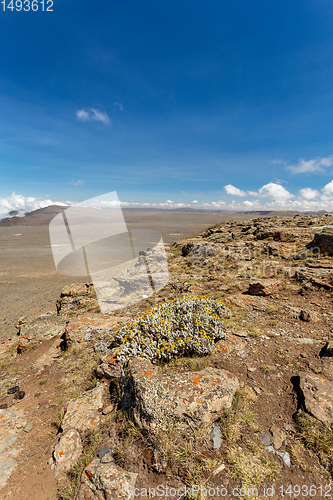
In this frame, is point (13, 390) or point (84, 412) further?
point (13, 390)

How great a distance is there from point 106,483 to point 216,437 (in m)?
1.57

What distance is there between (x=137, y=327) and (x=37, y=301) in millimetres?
16494

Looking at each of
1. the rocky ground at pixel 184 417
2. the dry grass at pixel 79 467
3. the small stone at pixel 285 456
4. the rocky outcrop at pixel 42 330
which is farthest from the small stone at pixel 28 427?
the small stone at pixel 285 456

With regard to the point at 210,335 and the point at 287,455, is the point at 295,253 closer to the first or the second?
the point at 210,335

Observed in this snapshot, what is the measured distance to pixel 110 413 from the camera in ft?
12.2

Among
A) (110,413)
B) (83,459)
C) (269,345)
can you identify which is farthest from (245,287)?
(83,459)

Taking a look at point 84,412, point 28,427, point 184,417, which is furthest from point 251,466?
point 28,427

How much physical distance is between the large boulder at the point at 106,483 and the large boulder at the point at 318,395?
280cm

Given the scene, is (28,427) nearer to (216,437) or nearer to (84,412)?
(84,412)

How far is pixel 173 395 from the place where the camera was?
3.41 m

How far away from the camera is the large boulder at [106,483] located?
8.42 ft

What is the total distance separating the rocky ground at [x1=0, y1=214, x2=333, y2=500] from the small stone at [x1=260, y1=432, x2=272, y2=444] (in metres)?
0.02

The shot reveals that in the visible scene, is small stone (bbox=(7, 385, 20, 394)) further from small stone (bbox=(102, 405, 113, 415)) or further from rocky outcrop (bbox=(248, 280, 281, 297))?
rocky outcrop (bbox=(248, 280, 281, 297))
